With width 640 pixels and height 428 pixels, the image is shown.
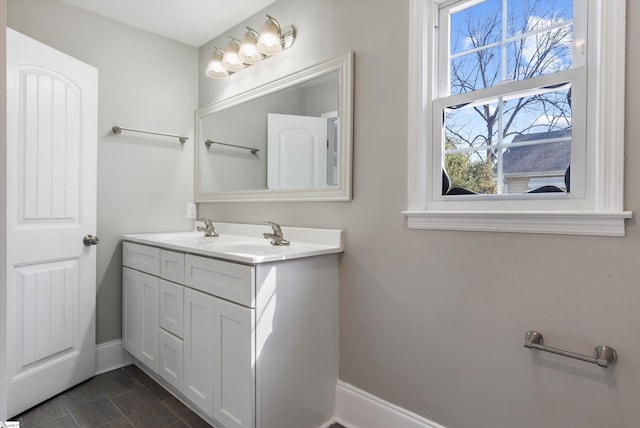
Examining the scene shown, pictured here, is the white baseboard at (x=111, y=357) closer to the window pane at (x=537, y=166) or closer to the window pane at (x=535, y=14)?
the window pane at (x=537, y=166)

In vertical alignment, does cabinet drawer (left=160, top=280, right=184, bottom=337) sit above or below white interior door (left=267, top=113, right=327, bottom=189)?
below

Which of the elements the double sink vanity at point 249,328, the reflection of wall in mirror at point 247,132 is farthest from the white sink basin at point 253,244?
the reflection of wall in mirror at point 247,132

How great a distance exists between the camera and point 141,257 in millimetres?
2148

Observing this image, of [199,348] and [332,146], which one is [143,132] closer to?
[332,146]

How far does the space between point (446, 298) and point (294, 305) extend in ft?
2.08

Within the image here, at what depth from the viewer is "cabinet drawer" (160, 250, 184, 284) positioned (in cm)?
180

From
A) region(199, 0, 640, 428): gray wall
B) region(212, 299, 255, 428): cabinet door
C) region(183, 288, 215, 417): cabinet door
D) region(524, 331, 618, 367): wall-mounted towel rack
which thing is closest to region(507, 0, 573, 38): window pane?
region(199, 0, 640, 428): gray wall

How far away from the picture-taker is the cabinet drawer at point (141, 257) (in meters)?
2.01

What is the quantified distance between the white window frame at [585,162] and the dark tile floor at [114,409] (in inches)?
46.2

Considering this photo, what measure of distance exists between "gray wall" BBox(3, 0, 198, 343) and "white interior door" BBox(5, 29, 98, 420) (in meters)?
0.15

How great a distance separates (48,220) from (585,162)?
2.46 m

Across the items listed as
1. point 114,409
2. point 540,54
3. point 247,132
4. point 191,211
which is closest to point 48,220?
point 191,211

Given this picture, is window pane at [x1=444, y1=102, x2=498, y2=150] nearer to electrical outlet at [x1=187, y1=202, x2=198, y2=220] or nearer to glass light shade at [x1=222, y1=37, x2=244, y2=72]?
glass light shade at [x1=222, y1=37, x2=244, y2=72]

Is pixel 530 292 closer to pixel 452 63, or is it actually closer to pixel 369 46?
pixel 452 63
